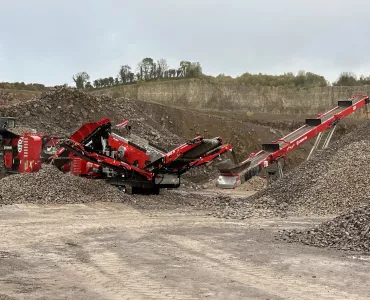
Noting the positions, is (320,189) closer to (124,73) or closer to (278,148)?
(278,148)

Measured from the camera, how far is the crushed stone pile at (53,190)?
43.8 feet

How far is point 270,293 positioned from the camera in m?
5.57

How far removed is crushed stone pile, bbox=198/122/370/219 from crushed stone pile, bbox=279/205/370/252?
2949 millimetres

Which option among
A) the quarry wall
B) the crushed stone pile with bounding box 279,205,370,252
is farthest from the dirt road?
the quarry wall

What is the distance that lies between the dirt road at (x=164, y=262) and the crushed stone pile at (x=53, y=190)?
209 centimetres

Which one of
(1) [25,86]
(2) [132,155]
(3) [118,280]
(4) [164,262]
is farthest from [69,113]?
(1) [25,86]

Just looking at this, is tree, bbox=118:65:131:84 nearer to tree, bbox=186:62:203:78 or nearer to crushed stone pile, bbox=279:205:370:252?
tree, bbox=186:62:203:78

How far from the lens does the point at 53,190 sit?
13.7m

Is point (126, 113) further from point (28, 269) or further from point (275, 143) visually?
point (28, 269)

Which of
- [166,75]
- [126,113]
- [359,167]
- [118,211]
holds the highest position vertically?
[166,75]

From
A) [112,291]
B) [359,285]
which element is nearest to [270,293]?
[359,285]

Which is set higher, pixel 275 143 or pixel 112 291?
pixel 275 143

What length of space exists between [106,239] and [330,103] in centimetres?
4727

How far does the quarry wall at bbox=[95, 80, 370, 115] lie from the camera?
52406 millimetres
